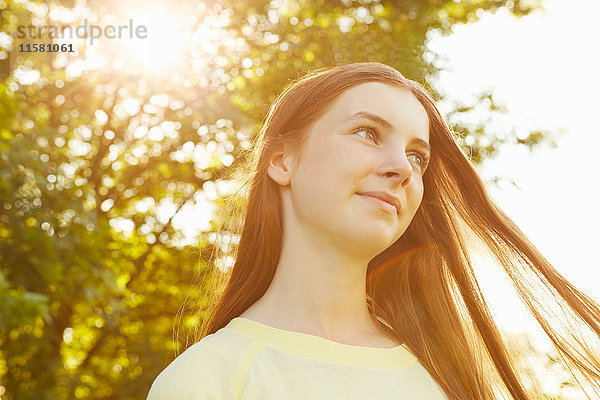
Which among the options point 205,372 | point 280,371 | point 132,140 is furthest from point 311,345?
point 132,140

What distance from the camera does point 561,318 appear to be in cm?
281

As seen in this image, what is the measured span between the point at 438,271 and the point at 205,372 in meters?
1.28

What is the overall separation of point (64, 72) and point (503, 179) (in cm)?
616

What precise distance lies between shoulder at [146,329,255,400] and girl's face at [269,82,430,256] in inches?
20.2

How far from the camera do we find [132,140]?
1066cm

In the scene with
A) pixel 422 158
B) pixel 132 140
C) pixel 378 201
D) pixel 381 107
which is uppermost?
pixel 132 140

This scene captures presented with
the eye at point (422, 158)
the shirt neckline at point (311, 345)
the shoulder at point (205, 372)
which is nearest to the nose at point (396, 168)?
the eye at point (422, 158)

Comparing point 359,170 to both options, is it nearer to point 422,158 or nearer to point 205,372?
point 422,158

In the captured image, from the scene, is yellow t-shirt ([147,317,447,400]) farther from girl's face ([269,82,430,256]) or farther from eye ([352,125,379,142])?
eye ([352,125,379,142])

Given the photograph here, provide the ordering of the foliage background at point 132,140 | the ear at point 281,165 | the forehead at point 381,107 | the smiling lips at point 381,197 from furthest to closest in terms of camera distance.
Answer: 1. the foliage background at point 132,140
2. the ear at point 281,165
3. the forehead at point 381,107
4. the smiling lips at point 381,197

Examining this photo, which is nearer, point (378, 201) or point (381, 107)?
point (378, 201)

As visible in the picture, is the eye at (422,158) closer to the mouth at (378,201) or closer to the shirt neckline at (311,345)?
the mouth at (378,201)

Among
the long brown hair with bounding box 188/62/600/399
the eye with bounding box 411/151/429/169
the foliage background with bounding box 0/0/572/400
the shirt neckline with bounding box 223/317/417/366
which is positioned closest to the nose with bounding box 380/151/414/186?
the eye with bounding box 411/151/429/169

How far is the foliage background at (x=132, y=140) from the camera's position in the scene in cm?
608
